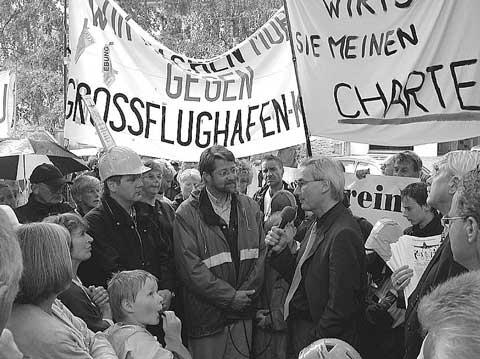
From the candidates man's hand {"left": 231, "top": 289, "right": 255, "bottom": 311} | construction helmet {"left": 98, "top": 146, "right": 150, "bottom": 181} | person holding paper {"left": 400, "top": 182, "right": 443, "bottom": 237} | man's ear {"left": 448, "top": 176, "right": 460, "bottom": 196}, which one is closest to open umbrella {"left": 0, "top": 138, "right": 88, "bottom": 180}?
construction helmet {"left": 98, "top": 146, "right": 150, "bottom": 181}

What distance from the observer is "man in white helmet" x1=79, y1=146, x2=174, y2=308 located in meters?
5.21

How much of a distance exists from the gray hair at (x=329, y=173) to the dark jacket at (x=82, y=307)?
4.87 ft

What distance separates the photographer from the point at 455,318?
186 cm

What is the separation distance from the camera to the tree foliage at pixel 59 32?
23.2m

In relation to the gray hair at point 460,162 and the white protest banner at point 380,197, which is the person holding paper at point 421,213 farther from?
the gray hair at point 460,162

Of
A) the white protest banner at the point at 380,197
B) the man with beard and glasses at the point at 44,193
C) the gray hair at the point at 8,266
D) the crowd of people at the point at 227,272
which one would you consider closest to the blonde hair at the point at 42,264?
the crowd of people at the point at 227,272

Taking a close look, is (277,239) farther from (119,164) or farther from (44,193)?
(44,193)

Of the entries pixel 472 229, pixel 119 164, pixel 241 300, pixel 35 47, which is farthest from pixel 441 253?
pixel 35 47

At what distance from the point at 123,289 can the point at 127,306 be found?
Result: 0.10 metres

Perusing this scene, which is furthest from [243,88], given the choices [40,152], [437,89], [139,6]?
[139,6]

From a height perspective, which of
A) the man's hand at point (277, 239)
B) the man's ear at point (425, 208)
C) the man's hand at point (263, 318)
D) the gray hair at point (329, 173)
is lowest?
the man's hand at point (263, 318)

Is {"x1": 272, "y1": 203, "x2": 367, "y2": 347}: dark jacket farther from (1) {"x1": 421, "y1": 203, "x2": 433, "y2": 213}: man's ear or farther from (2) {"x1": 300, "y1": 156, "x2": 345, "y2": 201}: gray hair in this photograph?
(1) {"x1": 421, "y1": 203, "x2": 433, "y2": 213}: man's ear

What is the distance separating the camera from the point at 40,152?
263 inches

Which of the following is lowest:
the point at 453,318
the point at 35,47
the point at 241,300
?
the point at 241,300
